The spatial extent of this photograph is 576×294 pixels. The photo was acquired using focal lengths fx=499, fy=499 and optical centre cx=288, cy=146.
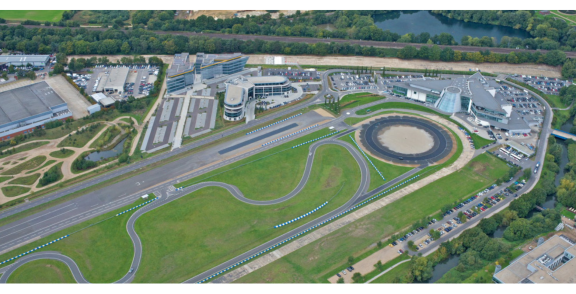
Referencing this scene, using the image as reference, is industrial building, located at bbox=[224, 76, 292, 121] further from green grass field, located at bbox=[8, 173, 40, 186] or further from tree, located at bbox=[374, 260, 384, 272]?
tree, located at bbox=[374, 260, 384, 272]

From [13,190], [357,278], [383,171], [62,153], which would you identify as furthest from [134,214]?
[383,171]

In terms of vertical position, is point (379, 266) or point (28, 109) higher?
point (28, 109)

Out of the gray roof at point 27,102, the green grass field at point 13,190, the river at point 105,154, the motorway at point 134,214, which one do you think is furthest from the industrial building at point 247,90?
the green grass field at point 13,190

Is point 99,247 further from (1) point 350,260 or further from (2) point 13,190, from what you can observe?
(1) point 350,260

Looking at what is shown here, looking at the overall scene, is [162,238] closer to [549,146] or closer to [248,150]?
[248,150]

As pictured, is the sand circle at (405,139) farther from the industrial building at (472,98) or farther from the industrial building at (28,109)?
the industrial building at (28,109)
